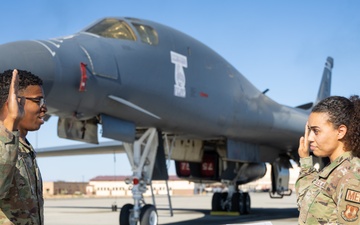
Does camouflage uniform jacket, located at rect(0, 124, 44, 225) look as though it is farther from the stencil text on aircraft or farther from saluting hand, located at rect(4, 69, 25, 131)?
the stencil text on aircraft

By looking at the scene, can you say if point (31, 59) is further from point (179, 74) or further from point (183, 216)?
point (183, 216)

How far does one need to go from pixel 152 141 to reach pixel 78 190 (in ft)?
232

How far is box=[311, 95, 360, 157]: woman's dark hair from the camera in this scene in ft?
8.61

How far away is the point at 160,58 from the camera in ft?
34.4

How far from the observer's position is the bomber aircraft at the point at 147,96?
868 centimetres

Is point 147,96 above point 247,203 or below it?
above

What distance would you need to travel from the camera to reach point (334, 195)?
2.48 m

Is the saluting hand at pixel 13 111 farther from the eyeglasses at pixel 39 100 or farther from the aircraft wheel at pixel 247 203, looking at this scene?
the aircraft wheel at pixel 247 203

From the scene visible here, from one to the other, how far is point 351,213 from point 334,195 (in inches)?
5.3

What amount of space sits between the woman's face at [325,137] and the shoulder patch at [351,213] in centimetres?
37

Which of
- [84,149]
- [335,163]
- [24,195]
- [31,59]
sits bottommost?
[24,195]

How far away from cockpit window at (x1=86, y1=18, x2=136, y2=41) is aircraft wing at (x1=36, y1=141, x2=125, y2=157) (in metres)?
13.0

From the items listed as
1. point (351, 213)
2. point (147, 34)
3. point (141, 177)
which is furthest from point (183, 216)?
point (351, 213)

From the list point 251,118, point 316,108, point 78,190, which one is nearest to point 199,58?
point 251,118
